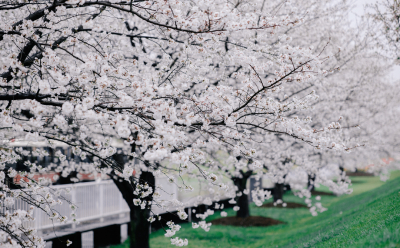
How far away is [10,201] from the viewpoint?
13.8 ft

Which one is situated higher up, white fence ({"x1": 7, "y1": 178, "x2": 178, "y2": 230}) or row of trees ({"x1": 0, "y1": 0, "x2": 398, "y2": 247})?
row of trees ({"x1": 0, "y1": 0, "x2": 398, "y2": 247})

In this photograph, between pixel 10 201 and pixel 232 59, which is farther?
pixel 232 59

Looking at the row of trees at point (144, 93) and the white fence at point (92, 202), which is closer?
the row of trees at point (144, 93)

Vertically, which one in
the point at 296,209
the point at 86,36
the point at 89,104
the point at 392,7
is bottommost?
the point at 296,209

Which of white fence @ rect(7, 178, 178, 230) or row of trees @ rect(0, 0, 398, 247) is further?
white fence @ rect(7, 178, 178, 230)

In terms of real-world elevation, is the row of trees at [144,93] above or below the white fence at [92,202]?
above

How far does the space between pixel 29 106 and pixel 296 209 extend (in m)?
16.7

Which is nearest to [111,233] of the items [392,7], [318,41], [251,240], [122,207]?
[122,207]

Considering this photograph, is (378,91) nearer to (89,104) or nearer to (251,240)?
(251,240)

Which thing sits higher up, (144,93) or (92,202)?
(144,93)

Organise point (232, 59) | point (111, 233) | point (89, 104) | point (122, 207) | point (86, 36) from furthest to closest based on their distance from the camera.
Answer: point (122, 207), point (111, 233), point (86, 36), point (232, 59), point (89, 104)

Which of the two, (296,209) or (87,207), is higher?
(87,207)

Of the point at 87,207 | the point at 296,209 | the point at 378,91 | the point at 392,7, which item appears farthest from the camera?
the point at 296,209

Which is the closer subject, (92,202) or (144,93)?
(144,93)
